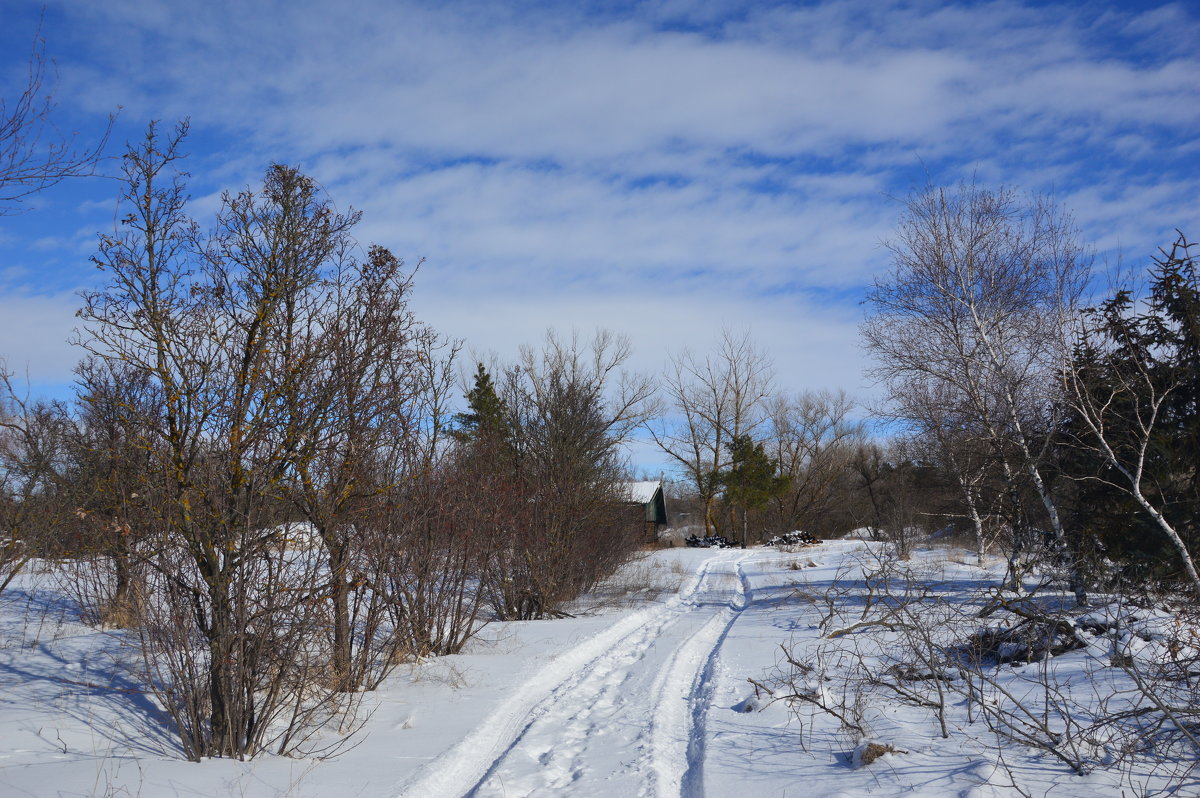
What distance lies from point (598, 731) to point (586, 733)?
11 cm

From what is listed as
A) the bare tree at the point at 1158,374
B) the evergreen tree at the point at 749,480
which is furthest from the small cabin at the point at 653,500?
the bare tree at the point at 1158,374

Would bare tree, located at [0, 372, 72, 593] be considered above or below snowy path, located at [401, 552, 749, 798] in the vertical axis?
above

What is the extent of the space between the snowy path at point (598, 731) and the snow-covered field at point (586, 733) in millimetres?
21

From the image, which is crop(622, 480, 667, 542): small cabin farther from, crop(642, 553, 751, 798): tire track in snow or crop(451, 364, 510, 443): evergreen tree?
crop(642, 553, 751, 798): tire track in snow

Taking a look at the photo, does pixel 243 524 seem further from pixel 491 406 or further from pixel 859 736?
pixel 491 406

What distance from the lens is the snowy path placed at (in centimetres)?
522

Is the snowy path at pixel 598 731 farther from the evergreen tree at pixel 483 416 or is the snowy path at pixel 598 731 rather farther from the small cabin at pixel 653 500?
the small cabin at pixel 653 500

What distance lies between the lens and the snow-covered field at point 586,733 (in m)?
4.89

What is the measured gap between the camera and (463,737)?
20.3ft

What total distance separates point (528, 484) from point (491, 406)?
10.4 m

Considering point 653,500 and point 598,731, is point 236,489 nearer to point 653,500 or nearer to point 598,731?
point 598,731

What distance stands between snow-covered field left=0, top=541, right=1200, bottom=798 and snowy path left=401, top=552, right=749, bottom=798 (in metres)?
0.02

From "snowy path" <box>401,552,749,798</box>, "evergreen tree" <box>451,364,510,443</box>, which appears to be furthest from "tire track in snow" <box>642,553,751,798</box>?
"evergreen tree" <box>451,364,510,443</box>

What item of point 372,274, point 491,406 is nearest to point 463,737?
point 372,274
